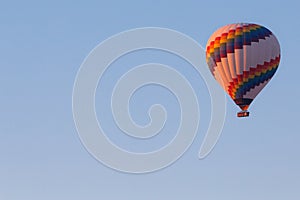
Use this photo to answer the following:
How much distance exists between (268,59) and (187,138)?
66.5 feet

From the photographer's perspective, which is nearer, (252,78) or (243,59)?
(243,59)

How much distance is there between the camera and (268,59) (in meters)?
98.6

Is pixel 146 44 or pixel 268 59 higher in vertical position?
pixel 146 44

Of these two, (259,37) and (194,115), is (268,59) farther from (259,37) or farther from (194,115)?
(194,115)

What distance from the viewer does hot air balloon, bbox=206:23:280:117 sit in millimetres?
98250

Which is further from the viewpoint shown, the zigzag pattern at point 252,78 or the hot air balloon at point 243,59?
the zigzag pattern at point 252,78

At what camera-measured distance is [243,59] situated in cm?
9844

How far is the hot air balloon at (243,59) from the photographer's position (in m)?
98.2

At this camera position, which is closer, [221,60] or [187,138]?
[221,60]

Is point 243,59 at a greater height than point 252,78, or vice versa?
point 243,59

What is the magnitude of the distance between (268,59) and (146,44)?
66.0ft

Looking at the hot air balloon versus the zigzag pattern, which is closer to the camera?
the hot air balloon

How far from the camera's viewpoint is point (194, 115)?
114 meters

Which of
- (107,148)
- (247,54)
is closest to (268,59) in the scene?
(247,54)
